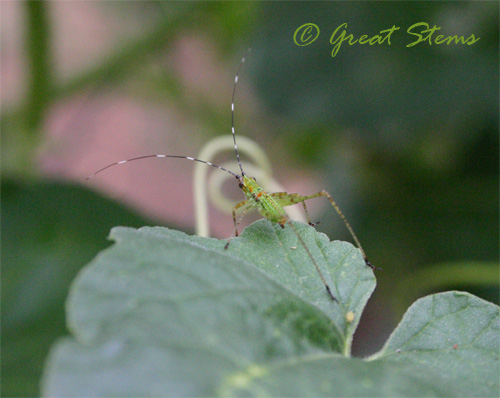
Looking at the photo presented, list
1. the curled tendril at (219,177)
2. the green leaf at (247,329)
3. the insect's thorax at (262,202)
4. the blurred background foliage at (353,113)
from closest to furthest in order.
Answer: the green leaf at (247,329) < the insect's thorax at (262,202) < the curled tendril at (219,177) < the blurred background foliage at (353,113)

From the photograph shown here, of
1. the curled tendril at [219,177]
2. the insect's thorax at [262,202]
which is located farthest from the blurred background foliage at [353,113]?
the insect's thorax at [262,202]

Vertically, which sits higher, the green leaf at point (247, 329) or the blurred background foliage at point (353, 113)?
the blurred background foliage at point (353, 113)
